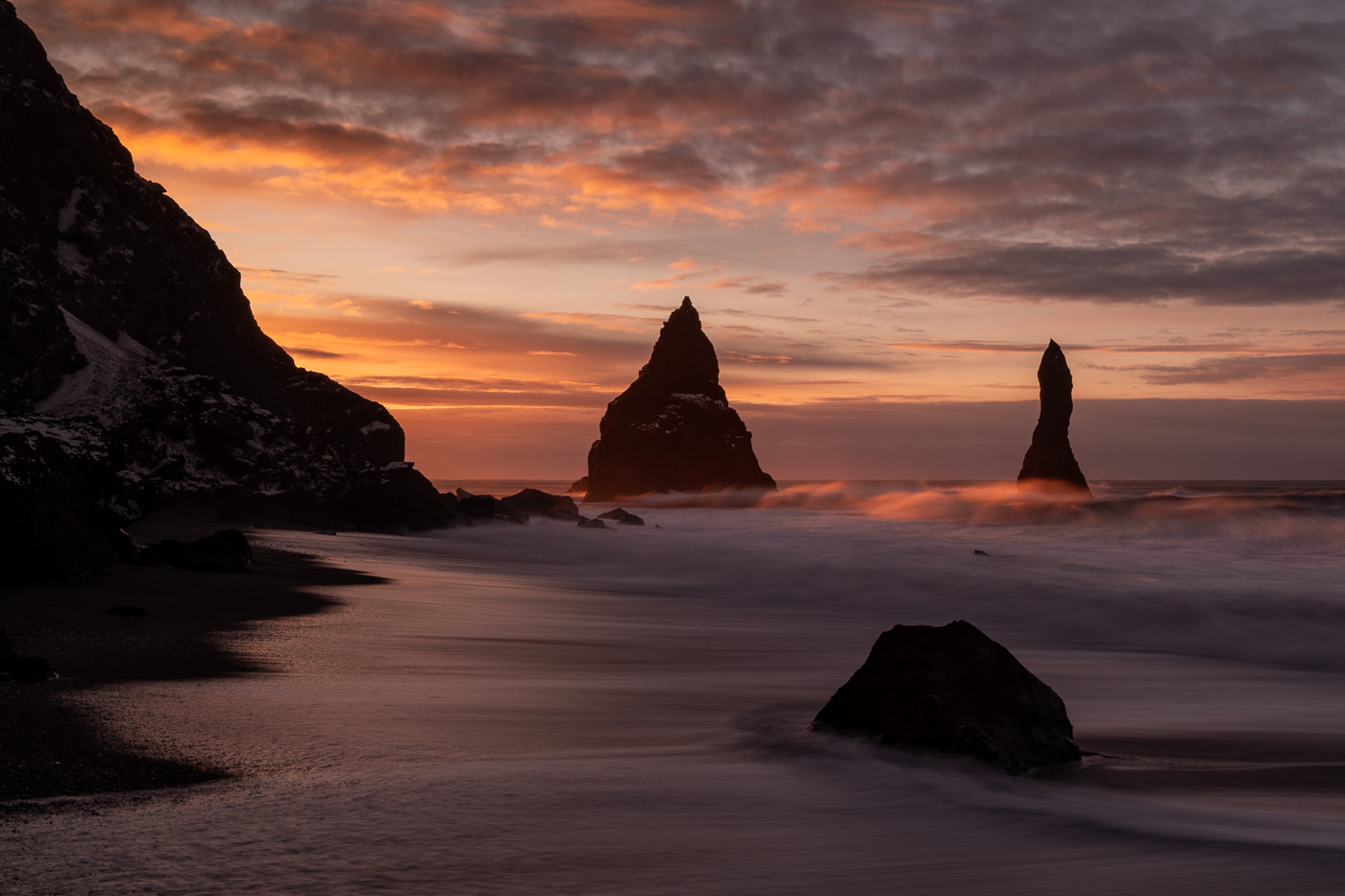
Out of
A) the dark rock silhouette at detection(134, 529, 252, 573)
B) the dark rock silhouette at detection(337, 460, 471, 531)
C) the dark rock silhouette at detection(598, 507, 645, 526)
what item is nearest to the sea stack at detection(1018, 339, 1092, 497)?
the dark rock silhouette at detection(598, 507, 645, 526)

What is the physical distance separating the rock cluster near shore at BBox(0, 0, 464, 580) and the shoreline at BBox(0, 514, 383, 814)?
31.8 feet

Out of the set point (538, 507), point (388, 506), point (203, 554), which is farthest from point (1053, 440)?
point (203, 554)

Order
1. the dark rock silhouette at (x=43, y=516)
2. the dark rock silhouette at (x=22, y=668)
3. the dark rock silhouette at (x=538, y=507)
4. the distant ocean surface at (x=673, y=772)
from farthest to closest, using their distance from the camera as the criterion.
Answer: the dark rock silhouette at (x=538, y=507)
the dark rock silhouette at (x=43, y=516)
the dark rock silhouette at (x=22, y=668)
the distant ocean surface at (x=673, y=772)

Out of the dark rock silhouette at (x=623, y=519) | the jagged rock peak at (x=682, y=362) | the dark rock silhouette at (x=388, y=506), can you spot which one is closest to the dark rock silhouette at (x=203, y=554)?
the dark rock silhouette at (x=388, y=506)

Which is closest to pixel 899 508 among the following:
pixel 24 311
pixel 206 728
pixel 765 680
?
pixel 24 311

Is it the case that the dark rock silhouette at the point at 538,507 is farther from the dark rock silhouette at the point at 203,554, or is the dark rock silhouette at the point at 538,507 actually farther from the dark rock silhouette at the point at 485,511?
the dark rock silhouette at the point at 203,554

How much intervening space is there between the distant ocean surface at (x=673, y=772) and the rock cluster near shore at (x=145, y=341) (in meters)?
14.3

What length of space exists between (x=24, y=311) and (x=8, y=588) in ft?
54.3

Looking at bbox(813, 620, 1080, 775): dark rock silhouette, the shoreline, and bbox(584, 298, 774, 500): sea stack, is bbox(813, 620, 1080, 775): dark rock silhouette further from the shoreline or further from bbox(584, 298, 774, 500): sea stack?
bbox(584, 298, 774, 500): sea stack

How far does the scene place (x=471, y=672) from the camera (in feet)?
23.2

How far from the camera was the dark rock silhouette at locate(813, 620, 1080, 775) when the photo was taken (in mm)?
4930

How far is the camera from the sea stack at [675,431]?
95750 mm

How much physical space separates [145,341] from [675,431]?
227ft

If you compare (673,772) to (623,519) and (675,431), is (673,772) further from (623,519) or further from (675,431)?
(675,431)
